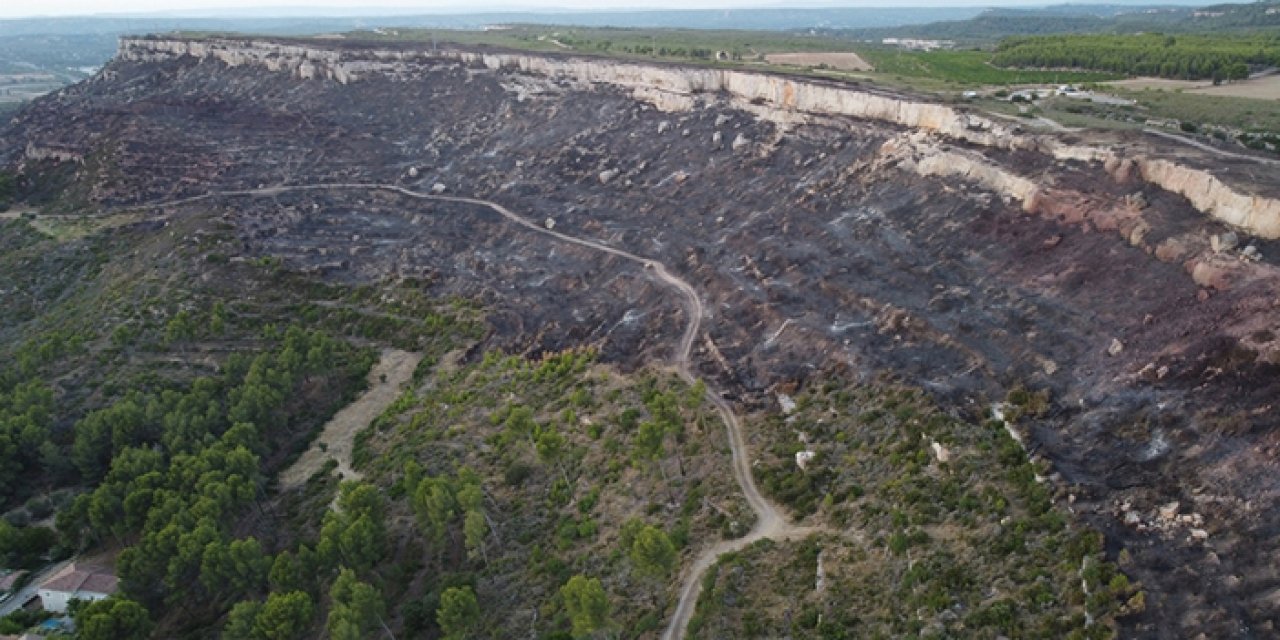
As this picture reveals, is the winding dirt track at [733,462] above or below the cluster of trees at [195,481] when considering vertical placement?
above

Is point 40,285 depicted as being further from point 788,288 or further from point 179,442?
point 788,288

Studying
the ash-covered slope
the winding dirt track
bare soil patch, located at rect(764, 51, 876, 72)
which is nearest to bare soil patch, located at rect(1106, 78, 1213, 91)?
the ash-covered slope

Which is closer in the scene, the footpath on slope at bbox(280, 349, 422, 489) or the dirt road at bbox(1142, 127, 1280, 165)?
the dirt road at bbox(1142, 127, 1280, 165)

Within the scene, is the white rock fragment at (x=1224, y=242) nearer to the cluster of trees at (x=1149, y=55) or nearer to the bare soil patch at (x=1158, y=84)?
the bare soil patch at (x=1158, y=84)

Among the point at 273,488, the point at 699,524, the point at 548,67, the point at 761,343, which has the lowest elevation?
the point at 273,488

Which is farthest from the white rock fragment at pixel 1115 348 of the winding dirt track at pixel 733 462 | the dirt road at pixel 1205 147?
the dirt road at pixel 1205 147

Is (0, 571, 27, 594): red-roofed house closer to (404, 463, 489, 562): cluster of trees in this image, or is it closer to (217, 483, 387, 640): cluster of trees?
(217, 483, 387, 640): cluster of trees

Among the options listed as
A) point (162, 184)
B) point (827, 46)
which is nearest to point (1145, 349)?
point (162, 184)
